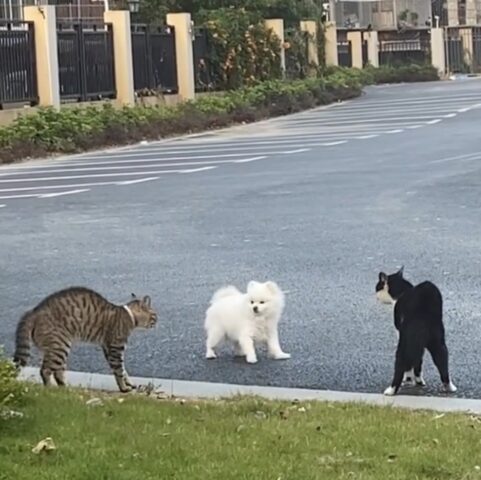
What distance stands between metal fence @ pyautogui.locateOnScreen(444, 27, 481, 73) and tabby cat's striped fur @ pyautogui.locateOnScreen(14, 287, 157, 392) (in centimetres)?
6428

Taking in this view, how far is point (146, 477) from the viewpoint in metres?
4.96

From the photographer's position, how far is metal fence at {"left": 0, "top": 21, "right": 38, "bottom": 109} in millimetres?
26797

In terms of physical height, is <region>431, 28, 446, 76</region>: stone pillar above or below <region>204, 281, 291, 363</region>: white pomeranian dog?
above

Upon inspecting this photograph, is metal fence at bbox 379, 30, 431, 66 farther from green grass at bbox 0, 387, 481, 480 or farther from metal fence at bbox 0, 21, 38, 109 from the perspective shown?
green grass at bbox 0, 387, 481, 480

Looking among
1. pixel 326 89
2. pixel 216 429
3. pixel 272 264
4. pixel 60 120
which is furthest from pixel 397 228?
pixel 326 89

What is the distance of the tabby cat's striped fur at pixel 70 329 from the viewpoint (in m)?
7.12

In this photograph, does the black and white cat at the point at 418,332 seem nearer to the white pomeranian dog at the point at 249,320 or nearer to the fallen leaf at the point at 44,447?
the white pomeranian dog at the point at 249,320

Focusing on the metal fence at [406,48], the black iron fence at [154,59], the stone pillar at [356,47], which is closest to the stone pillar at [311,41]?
the black iron fence at [154,59]

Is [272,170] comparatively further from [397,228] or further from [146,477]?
[146,477]

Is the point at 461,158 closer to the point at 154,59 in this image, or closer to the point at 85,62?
the point at 85,62

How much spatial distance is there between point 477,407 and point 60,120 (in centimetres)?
1974

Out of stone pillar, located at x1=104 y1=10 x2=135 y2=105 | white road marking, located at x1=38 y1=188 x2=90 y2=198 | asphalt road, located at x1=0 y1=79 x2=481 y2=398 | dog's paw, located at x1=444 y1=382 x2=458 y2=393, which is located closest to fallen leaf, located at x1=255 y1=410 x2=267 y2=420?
asphalt road, located at x1=0 y1=79 x2=481 y2=398

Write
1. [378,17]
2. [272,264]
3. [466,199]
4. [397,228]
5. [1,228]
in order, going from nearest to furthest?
[272,264] → [397,228] → [1,228] → [466,199] → [378,17]

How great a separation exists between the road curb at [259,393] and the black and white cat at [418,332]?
180 mm
